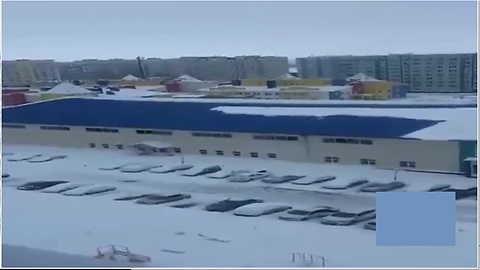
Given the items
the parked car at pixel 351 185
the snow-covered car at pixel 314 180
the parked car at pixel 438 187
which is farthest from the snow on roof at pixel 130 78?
the parked car at pixel 438 187

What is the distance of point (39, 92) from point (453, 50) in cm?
179

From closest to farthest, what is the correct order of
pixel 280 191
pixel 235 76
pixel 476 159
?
pixel 476 159, pixel 280 191, pixel 235 76

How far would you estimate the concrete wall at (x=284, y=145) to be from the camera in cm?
228

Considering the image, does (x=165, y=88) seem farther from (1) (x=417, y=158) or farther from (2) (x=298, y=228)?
(1) (x=417, y=158)

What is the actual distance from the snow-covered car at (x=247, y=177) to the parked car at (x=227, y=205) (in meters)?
0.10

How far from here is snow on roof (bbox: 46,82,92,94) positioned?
266 cm

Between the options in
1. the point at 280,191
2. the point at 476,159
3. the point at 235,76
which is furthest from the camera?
the point at 235,76

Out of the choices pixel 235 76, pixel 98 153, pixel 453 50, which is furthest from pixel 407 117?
pixel 98 153

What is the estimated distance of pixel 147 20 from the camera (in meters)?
2.53

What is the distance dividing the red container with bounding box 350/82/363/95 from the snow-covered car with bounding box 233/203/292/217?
57cm

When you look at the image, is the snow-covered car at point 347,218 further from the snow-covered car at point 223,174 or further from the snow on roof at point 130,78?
the snow on roof at point 130,78

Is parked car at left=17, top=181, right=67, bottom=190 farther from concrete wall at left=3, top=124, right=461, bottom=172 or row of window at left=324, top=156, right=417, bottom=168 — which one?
row of window at left=324, top=156, right=417, bottom=168

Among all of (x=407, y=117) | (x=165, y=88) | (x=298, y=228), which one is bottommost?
(x=298, y=228)

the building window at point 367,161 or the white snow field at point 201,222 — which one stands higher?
the building window at point 367,161
